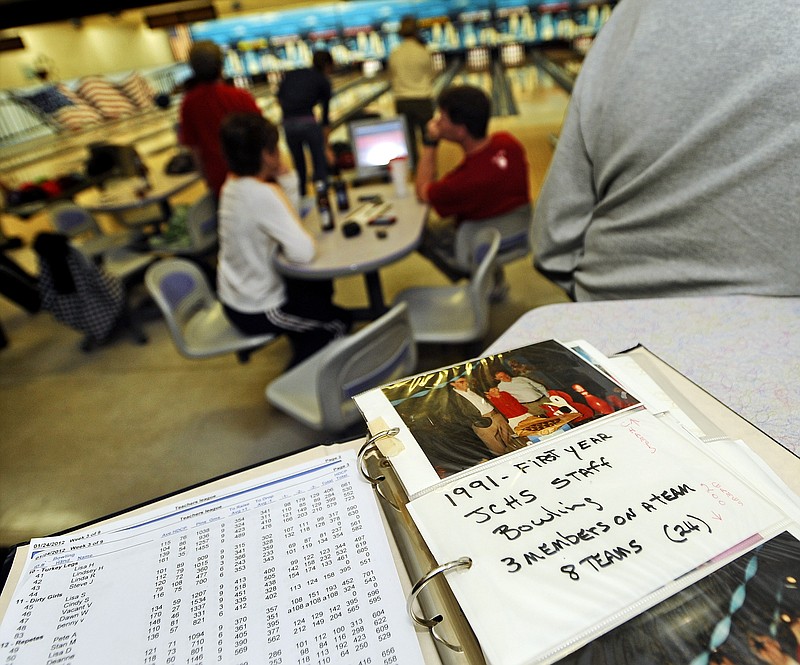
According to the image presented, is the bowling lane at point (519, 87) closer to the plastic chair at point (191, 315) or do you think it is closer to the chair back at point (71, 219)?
the chair back at point (71, 219)

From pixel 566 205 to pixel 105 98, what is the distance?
8.60m

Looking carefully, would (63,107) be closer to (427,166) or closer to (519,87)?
(427,166)

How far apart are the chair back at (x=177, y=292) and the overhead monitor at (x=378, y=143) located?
1.37 meters

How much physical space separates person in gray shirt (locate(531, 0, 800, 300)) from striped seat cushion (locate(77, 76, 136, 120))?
7960 mm

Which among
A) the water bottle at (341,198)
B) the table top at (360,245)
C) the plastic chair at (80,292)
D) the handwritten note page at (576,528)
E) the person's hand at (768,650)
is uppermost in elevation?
the handwritten note page at (576,528)

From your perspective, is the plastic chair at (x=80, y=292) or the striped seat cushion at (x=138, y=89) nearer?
the plastic chair at (x=80, y=292)

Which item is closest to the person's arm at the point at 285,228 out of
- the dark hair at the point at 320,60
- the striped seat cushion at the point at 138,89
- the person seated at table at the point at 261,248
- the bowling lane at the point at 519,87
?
the person seated at table at the point at 261,248

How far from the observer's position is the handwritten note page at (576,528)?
27 cm

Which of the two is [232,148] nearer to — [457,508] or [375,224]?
[375,224]

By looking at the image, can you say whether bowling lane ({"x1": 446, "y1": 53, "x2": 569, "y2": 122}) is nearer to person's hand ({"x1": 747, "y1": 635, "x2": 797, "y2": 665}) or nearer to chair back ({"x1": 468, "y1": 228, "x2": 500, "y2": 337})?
chair back ({"x1": 468, "y1": 228, "x2": 500, "y2": 337})

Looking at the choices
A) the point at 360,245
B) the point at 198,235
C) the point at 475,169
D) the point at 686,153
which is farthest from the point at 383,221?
the point at 686,153

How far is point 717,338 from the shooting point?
21.5 inches

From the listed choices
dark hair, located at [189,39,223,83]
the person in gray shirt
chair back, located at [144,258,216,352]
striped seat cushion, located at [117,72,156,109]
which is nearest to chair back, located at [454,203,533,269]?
chair back, located at [144,258,216,352]

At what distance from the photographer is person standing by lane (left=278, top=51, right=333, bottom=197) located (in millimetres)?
3902
